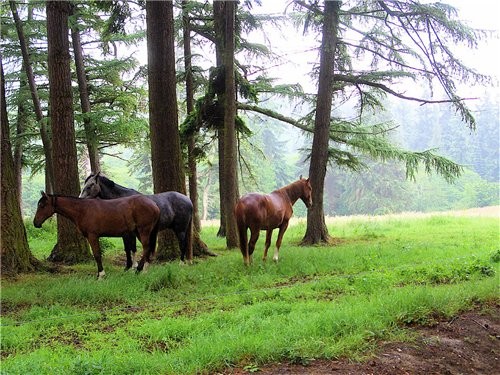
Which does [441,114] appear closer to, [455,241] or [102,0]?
[455,241]

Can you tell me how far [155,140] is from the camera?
34.5 ft

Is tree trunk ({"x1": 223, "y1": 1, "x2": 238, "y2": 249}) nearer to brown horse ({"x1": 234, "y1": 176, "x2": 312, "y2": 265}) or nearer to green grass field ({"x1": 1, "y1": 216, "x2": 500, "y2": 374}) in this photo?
brown horse ({"x1": 234, "y1": 176, "x2": 312, "y2": 265})

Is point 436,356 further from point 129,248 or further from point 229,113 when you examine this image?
point 229,113

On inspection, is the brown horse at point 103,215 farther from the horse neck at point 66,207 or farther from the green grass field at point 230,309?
the green grass field at point 230,309

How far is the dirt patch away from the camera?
444 centimetres

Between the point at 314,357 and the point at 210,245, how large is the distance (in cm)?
955

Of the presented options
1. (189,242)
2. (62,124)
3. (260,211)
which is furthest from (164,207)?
(62,124)

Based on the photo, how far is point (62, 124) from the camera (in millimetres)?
10555

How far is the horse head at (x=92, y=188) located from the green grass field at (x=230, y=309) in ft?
5.18

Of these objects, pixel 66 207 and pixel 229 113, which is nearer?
pixel 66 207

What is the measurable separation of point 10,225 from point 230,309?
4688 millimetres

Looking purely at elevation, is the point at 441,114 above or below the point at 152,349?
above

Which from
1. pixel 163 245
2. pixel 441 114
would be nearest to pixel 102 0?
pixel 163 245

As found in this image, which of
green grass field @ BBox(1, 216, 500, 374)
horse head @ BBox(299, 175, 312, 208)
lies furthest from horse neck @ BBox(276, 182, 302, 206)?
green grass field @ BBox(1, 216, 500, 374)
